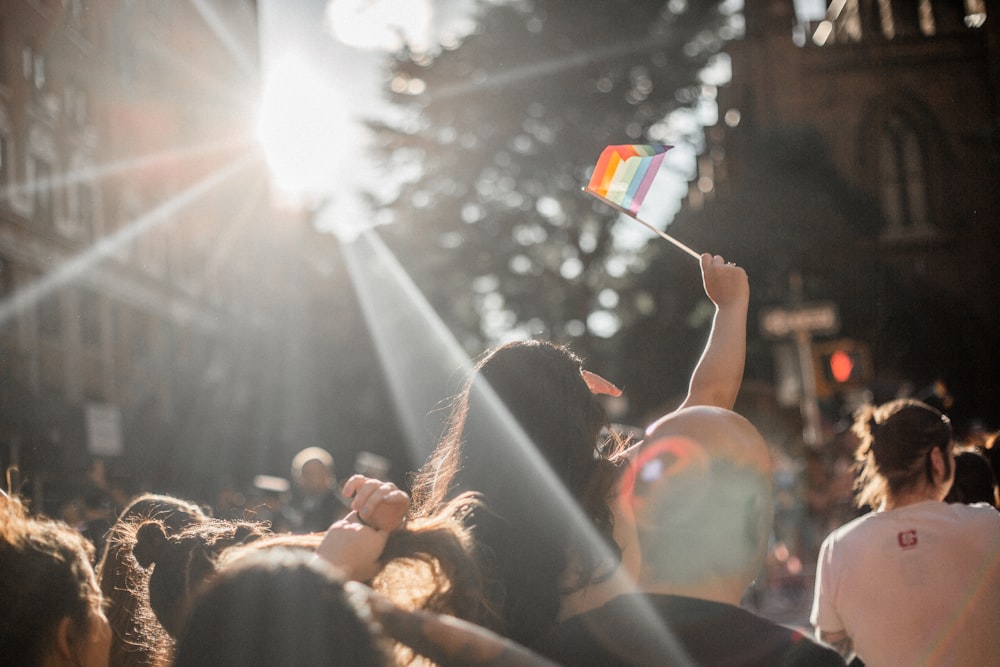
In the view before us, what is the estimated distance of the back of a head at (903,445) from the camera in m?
3.94

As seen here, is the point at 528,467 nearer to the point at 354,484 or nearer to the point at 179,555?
the point at 354,484

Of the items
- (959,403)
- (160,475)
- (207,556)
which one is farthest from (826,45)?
(207,556)

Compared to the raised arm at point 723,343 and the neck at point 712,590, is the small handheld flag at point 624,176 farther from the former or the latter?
the neck at point 712,590

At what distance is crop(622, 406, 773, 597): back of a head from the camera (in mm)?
1960

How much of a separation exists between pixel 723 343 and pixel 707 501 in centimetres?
89

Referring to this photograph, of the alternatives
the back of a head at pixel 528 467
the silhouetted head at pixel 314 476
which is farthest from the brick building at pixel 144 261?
the back of a head at pixel 528 467

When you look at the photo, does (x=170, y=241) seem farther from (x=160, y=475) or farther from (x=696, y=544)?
(x=696, y=544)

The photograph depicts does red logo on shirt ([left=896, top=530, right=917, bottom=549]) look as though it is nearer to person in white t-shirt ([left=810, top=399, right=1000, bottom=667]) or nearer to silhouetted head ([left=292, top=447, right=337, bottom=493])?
person in white t-shirt ([left=810, top=399, right=1000, bottom=667])

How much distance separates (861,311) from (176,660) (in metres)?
28.0

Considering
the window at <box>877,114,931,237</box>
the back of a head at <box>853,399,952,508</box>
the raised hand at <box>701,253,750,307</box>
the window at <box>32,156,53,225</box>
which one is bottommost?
the back of a head at <box>853,399,952,508</box>

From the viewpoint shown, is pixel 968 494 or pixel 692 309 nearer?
pixel 968 494

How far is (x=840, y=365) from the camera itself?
12.3m

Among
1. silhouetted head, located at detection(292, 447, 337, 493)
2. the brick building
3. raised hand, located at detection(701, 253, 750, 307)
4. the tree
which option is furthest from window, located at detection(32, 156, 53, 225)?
raised hand, located at detection(701, 253, 750, 307)

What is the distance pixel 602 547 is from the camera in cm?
219
